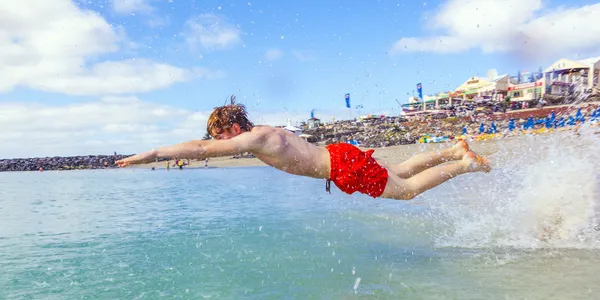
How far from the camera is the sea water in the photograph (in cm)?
542

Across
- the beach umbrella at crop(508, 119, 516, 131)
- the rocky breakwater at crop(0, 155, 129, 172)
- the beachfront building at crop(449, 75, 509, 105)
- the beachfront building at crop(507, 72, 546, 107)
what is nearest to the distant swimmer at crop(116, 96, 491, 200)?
the beach umbrella at crop(508, 119, 516, 131)

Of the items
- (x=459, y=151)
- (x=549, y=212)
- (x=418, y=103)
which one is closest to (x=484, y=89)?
(x=418, y=103)

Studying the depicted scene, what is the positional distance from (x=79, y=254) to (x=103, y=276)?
74.0 inches

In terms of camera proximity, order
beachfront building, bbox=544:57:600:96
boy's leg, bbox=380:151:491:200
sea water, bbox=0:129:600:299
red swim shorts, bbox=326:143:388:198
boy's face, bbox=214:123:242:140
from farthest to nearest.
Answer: beachfront building, bbox=544:57:600:96, boy's leg, bbox=380:151:491:200, red swim shorts, bbox=326:143:388:198, boy's face, bbox=214:123:242:140, sea water, bbox=0:129:600:299

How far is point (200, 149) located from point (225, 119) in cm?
63

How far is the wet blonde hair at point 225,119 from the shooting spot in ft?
18.1

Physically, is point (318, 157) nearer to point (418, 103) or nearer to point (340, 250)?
point (340, 250)

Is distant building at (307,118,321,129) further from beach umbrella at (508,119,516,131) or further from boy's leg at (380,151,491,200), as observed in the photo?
boy's leg at (380,151,491,200)

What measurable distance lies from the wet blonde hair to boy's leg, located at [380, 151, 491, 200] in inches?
89.3

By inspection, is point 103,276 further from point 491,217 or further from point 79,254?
point 491,217

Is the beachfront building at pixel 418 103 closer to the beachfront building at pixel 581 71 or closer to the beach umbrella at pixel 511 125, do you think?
the beach umbrella at pixel 511 125

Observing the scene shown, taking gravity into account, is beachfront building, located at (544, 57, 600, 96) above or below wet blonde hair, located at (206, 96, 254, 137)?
above

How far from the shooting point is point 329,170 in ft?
20.1

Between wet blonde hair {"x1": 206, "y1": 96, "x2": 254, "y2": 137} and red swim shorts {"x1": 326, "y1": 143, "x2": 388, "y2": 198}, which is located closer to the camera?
wet blonde hair {"x1": 206, "y1": 96, "x2": 254, "y2": 137}
